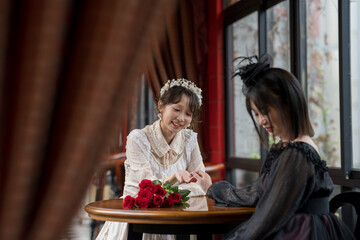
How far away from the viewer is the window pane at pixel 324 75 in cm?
340

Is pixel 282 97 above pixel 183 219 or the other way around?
above

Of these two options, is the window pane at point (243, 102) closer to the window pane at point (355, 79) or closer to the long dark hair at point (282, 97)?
the window pane at point (355, 79)

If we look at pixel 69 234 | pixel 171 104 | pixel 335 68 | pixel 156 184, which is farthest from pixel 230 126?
pixel 69 234

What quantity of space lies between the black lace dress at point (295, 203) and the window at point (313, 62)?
2.19 feet

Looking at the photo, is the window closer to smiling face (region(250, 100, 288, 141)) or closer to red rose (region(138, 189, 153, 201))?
smiling face (region(250, 100, 288, 141))

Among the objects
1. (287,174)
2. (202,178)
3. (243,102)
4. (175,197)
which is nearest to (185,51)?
(243,102)

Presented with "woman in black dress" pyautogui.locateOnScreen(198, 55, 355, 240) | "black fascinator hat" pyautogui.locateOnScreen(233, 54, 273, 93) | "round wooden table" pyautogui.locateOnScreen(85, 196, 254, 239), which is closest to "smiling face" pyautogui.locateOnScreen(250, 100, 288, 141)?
"woman in black dress" pyautogui.locateOnScreen(198, 55, 355, 240)

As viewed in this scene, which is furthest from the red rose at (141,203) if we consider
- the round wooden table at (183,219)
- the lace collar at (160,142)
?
the lace collar at (160,142)

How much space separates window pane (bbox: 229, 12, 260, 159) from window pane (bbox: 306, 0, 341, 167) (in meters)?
0.95

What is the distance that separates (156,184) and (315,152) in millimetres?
738

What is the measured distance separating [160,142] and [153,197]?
2.31 feet

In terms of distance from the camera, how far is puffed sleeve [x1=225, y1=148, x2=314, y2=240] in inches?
61.3

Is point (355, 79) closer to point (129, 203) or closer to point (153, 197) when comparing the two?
point (153, 197)

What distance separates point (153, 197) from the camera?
1.94 metres
